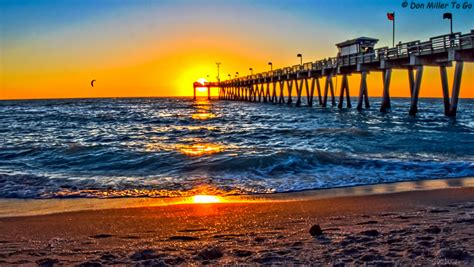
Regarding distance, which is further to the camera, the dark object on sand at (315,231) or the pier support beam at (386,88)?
the pier support beam at (386,88)

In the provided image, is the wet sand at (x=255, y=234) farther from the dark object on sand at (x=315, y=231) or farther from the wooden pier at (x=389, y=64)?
the wooden pier at (x=389, y=64)

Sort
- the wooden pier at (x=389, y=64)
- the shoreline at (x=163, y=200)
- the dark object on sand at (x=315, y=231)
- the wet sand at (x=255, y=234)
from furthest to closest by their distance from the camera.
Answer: the wooden pier at (x=389, y=64)
the shoreline at (x=163, y=200)
the dark object on sand at (x=315, y=231)
the wet sand at (x=255, y=234)

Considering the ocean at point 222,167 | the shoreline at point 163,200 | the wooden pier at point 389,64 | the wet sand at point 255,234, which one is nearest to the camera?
the wet sand at point 255,234

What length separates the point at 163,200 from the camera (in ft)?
23.8

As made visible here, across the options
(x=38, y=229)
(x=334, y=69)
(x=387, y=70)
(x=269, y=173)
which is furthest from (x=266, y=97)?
(x=38, y=229)

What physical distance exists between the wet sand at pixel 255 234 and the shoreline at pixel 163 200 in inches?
13.6

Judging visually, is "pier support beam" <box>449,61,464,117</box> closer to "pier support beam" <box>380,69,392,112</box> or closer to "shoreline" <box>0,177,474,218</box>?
"pier support beam" <box>380,69,392,112</box>

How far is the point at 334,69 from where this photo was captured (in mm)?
41031

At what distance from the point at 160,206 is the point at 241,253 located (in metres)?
2.78

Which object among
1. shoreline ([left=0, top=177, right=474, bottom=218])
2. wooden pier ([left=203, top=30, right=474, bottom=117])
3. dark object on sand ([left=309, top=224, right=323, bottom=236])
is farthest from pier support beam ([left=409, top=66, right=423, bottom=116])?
dark object on sand ([left=309, top=224, right=323, bottom=236])

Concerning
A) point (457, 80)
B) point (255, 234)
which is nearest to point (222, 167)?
point (255, 234)

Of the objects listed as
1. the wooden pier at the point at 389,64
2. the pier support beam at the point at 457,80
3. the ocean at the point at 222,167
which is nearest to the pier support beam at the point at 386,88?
the wooden pier at the point at 389,64

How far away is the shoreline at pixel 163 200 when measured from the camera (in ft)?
21.7

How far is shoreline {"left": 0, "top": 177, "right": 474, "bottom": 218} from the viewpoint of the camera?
6.61 m
